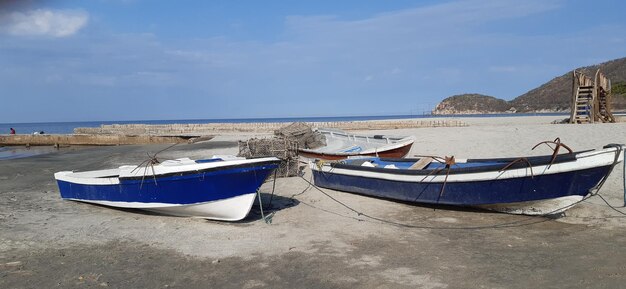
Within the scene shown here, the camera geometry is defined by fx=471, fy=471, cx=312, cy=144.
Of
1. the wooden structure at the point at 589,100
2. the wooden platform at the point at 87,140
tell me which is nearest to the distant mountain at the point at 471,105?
the wooden structure at the point at 589,100

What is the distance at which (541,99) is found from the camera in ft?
336

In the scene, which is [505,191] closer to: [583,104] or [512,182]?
[512,182]

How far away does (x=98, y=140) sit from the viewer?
36250 mm

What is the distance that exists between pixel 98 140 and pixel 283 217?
1257 inches

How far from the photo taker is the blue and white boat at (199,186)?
769 centimetres

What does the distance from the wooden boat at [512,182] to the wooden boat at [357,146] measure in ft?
12.3

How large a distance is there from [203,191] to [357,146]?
360 inches

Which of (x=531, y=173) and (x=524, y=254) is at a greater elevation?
(x=531, y=173)

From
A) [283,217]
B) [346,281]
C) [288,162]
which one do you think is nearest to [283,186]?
[288,162]

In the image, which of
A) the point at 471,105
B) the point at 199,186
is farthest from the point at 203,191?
the point at 471,105

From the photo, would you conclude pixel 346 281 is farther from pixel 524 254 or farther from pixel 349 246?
pixel 524 254

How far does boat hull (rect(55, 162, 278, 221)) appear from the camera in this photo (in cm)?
771

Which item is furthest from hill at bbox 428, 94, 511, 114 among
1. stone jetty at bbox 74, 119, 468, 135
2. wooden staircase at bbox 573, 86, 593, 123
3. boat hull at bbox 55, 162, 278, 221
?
boat hull at bbox 55, 162, 278, 221

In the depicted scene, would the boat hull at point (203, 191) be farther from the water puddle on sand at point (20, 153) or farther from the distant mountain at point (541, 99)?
the distant mountain at point (541, 99)
